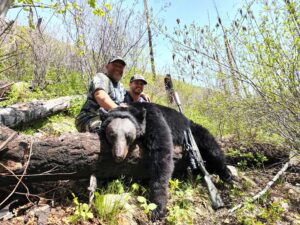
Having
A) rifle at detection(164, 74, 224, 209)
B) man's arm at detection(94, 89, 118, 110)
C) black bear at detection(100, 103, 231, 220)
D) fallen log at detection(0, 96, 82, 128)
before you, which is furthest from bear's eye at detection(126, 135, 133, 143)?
fallen log at detection(0, 96, 82, 128)

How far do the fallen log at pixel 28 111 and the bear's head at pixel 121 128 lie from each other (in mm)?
2838

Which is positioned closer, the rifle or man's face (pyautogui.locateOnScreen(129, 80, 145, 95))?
the rifle

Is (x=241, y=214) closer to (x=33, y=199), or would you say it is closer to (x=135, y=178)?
(x=135, y=178)

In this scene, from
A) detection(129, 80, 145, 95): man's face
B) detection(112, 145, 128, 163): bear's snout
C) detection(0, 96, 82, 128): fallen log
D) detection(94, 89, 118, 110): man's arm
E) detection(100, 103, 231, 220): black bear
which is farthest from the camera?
detection(0, 96, 82, 128): fallen log

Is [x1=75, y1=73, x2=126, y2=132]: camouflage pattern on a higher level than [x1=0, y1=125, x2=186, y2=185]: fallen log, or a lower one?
higher

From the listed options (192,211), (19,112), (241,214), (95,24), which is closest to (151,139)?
(192,211)

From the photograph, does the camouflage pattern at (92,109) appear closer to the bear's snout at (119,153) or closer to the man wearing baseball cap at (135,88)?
the man wearing baseball cap at (135,88)

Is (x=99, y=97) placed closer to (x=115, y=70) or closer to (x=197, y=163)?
(x=115, y=70)

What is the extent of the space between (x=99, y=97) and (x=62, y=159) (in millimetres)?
1365

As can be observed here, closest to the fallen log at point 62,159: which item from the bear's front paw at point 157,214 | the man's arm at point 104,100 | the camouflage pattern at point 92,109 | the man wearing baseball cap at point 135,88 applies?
the bear's front paw at point 157,214

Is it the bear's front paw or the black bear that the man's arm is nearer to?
the black bear

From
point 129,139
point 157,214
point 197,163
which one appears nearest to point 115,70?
point 129,139

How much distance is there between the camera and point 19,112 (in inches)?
225

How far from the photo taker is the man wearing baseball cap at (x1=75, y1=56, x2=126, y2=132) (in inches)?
157
